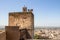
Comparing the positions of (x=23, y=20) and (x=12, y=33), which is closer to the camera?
(x=12, y=33)

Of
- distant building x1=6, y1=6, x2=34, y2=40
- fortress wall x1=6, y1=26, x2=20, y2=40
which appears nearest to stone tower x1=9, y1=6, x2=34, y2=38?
distant building x1=6, y1=6, x2=34, y2=40

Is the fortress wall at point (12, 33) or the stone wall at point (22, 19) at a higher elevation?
the stone wall at point (22, 19)

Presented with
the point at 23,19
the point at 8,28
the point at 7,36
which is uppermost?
the point at 23,19

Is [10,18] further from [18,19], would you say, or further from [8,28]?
[8,28]

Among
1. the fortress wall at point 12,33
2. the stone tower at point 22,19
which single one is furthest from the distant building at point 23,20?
the fortress wall at point 12,33

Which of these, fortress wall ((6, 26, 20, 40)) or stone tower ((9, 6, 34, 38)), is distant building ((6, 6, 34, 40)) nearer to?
stone tower ((9, 6, 34, 38))

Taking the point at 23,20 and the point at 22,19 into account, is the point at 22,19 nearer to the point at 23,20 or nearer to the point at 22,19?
the point at 22,19

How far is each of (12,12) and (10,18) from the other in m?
0.56

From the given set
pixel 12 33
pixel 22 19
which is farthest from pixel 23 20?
pixel 12 33

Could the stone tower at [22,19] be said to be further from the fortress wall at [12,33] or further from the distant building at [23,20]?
the fortress wall at [12,33]

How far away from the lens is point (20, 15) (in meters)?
9.80

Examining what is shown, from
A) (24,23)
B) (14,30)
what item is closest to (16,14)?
(24,23)

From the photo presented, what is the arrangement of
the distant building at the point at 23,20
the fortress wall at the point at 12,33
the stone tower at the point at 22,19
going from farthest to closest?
the stone tower at the point at 22,19
the distant building at the point at 23,20
the fortress wall at the point at 12,33

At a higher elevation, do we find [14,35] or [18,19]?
[18,19]
